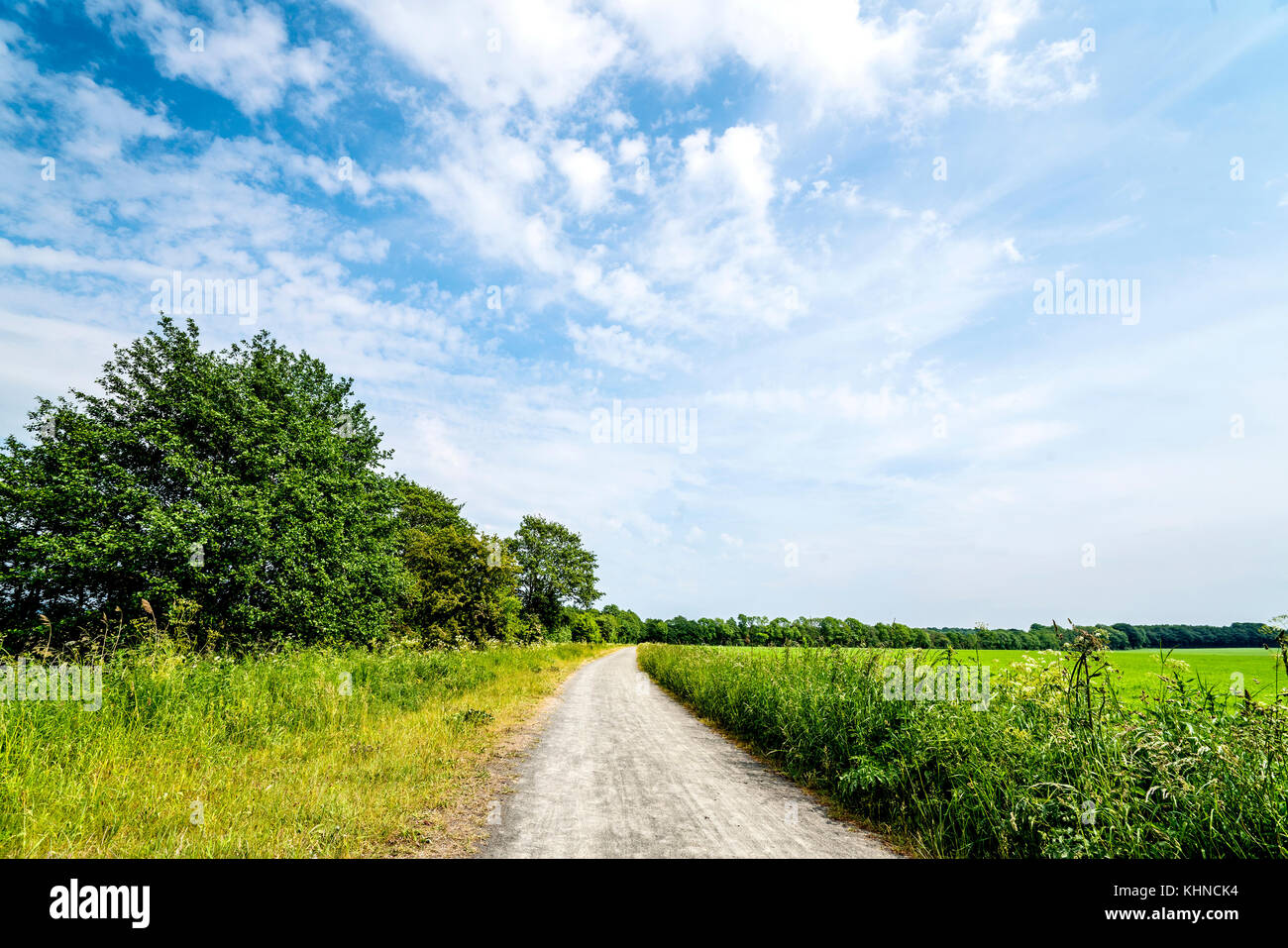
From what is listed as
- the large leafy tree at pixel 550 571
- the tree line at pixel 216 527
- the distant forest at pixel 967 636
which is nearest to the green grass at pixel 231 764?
the distant forest at pixel 967 636

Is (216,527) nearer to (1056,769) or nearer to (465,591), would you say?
(465,591)

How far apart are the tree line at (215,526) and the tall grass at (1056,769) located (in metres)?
17.5

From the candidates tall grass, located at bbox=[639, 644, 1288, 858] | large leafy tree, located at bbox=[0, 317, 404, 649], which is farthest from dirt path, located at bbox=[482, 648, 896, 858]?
large leafy tree, located at bbox=[0, 317, 404, 649]

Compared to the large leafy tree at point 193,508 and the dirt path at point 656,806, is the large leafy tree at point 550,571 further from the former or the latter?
the dirt path at point 656,806

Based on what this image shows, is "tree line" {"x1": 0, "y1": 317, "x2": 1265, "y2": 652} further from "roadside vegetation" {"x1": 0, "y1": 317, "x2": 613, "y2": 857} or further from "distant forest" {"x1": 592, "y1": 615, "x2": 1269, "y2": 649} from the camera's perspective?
"distant forest" {"x1": 592, "y1": 615, "x2": 1269, "y2": 649}

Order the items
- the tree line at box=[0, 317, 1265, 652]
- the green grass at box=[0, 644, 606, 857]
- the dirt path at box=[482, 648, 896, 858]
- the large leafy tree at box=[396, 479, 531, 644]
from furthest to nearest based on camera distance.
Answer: the large leafy tree at box=[396, 479, 531, 644], the tree line at box=[0, 317, 1265, 652], the dirt path at box=[482, 648, 896, 858], the green grass at box=[0, 644, 606, 857]

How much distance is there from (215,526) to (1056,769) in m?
22.8

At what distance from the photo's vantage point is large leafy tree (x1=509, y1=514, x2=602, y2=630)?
5306cm

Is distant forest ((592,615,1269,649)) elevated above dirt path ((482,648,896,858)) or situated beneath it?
elevated above

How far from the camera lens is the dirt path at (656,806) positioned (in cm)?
441

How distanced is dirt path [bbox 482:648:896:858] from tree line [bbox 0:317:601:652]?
13.9 metres

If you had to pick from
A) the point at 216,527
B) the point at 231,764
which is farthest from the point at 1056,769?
the point at 216,527
